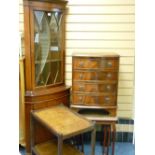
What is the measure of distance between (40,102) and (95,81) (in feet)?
2.26

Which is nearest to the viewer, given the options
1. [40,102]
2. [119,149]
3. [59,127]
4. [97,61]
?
[59,127]

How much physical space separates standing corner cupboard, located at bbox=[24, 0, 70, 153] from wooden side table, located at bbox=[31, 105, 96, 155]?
128 mm

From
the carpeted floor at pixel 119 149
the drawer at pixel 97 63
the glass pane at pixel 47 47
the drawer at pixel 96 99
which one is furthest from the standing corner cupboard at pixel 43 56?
the carpeted floor at pixel 119 149

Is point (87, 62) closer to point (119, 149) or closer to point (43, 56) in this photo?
point (43, 56)

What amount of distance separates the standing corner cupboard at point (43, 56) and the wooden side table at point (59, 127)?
128mm

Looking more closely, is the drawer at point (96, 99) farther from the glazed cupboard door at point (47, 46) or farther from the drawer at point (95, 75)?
the glazed cupboard door at point (47, 46)

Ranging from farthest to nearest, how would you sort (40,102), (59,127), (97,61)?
(40,102), (97,61), (59,127)

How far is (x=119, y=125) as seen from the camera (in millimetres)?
3201

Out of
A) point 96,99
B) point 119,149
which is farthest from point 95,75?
point 119,149

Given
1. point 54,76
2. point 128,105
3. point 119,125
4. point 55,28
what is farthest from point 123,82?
point 55,28

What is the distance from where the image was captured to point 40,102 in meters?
2.72
